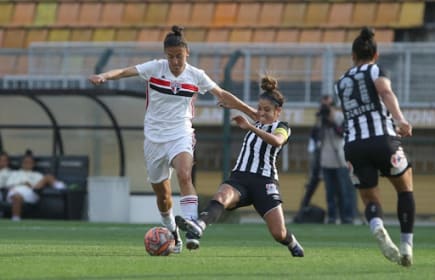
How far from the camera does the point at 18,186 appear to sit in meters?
21.4

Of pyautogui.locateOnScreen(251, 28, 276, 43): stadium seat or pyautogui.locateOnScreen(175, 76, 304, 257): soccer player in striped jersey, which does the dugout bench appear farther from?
pyautogui.locateOnScreen(175, 76, 304, 257): soccer player in striped jersey

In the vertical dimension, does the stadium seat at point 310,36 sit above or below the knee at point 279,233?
above

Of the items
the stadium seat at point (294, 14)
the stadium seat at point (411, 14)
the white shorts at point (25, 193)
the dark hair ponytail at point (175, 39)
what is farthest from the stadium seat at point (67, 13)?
the dark hair ponytail at point (175, 39)

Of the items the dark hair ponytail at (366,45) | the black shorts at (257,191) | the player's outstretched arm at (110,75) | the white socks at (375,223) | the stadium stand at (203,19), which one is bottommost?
the white socks at (375,223)

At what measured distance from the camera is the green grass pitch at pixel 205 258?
990cm

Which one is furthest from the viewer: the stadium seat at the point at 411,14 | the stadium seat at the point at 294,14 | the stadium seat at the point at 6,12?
the stadium seat at the point at 6,12

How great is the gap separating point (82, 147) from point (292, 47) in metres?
3.77

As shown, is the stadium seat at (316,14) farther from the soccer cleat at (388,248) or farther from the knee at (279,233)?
the soccer cleat at (388,248)

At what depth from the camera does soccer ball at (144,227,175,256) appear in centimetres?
1184

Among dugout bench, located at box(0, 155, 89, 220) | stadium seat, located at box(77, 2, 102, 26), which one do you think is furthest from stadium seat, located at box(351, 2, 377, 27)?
dugout bench, located at box(0, 155, 89, 220)

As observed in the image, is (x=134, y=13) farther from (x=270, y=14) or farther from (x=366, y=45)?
(x=366, y=45)

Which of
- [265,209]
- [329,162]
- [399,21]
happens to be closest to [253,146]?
[265,209]

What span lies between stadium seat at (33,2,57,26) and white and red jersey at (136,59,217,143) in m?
15.4

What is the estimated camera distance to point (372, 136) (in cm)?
1090
